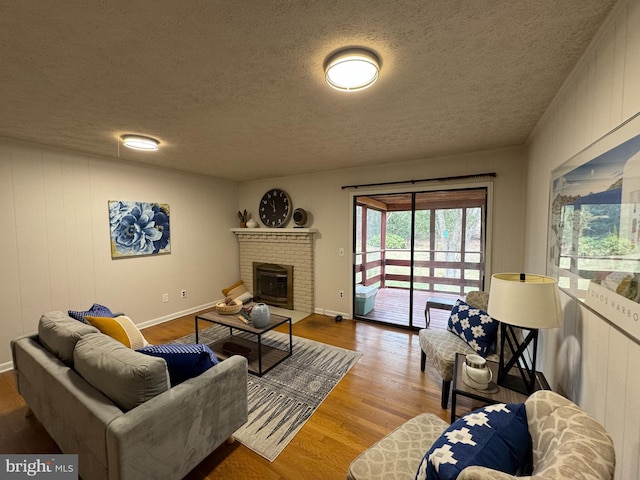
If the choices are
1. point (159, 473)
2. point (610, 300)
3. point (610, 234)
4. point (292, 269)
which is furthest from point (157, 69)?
point (292, 269)

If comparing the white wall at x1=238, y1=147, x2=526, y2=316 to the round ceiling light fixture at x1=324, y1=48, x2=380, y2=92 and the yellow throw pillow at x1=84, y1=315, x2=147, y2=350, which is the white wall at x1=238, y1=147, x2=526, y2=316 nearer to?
the round ceiling light fixture at x1=324, y1=48, x2=380, y2=92

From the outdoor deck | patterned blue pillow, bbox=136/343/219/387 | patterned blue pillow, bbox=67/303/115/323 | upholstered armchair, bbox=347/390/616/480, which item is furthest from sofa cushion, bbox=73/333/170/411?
the outdoor deck

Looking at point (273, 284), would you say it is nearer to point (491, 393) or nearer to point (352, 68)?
point (491, 393)

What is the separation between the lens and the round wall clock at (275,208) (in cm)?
459

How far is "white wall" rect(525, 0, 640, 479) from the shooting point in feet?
3.25

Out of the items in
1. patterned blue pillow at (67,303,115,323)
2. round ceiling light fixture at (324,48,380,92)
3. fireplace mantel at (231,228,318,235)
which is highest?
round ceiling light fixture at (324,48,380,92)

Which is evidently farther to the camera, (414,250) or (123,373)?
(414,250)

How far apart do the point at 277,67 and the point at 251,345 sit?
2824mm

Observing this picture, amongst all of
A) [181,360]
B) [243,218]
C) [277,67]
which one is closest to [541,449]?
[181,360]

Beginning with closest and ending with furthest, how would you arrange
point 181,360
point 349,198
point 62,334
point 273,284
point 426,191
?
point 181,360
point 62,334
point 426,191
point 349,198
point 273,284

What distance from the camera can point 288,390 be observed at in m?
2.30

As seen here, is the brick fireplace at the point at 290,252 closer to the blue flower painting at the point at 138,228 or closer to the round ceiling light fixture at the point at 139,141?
the blue flower painting at the point at 138,228

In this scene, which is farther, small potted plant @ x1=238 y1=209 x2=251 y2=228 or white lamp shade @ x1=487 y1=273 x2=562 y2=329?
small potted plant @ x1=238 y1=209 x2=251 y2=228

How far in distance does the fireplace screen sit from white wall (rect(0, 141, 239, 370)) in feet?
2.95
